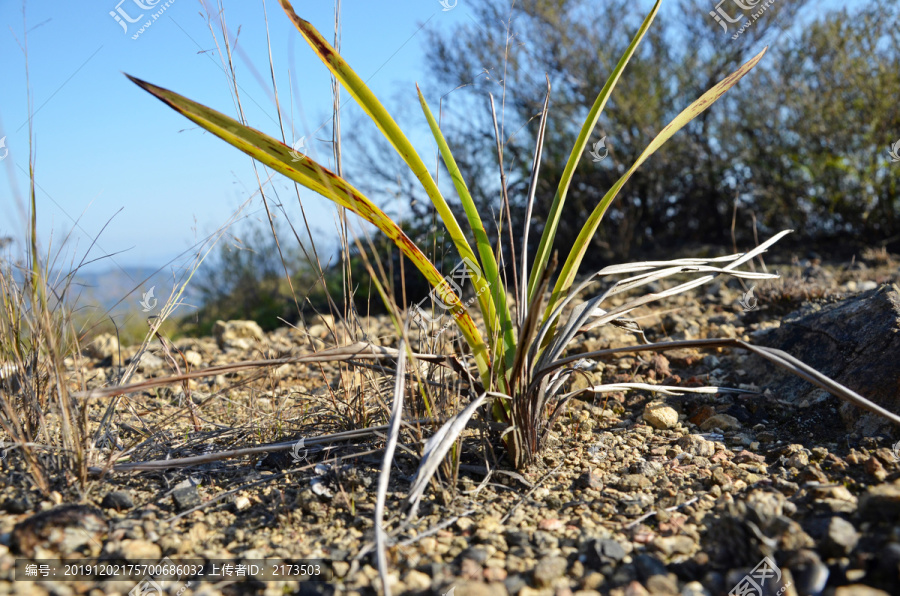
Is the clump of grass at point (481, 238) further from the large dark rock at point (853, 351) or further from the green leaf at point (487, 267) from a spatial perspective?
the large dark rock at point (853, 351)

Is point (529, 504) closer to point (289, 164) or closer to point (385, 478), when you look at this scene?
point (385, 478)

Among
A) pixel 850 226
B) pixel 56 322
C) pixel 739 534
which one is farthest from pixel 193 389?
pixel 850 226

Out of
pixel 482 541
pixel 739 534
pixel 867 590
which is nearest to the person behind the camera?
pixel 867 590

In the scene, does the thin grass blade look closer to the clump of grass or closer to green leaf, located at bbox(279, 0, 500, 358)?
the clump of grass

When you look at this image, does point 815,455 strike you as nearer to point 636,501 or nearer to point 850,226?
point 636,501

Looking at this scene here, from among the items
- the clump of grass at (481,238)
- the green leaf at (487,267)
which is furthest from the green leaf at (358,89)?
the green leaf at (487,267)
